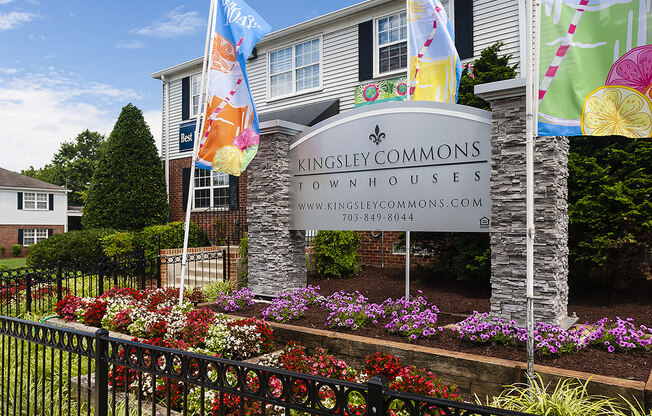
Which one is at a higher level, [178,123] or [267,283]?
[178,123]

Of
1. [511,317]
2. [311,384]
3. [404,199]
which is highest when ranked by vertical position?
[404,199]

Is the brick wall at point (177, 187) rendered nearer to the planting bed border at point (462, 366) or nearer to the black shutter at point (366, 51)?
the black shutter at point (366, 51)

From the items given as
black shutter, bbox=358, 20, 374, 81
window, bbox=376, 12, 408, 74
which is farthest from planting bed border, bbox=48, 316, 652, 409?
black shutter, bbox=358, 20, 374, 81

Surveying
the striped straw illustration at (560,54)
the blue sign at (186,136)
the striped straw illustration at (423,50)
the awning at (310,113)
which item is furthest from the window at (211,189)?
the striped straw illustration at (560,54)

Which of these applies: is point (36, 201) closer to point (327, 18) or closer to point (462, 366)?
point (327, 18)

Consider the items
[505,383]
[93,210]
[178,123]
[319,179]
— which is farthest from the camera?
[178,123]

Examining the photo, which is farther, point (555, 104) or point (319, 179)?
point (319, 179)

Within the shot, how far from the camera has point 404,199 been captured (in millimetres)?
5895

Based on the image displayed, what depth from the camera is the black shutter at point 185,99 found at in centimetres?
1652

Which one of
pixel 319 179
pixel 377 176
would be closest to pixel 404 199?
pixel 377 176

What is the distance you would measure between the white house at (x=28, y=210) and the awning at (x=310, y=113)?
2477cm

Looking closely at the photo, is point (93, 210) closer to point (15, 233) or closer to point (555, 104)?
point (555, 104)

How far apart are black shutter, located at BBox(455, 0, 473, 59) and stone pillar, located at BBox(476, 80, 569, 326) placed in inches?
252

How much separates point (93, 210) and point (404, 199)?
45.0 feet
